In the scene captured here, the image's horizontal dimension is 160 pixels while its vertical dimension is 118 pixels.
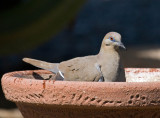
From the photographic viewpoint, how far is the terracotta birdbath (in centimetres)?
182

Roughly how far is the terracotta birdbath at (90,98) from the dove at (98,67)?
15.4 inches

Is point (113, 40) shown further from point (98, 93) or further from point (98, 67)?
point (98, 93)

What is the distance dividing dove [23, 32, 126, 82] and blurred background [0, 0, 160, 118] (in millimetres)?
2895

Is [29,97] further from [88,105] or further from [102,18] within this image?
[102,18]

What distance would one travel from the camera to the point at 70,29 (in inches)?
347

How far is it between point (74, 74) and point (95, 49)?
657 cm

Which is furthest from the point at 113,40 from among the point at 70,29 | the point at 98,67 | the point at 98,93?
the point at 70,29

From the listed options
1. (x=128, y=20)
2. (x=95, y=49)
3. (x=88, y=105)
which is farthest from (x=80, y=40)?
(x=88, y=105)

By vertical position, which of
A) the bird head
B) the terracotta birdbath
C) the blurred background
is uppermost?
the bird head

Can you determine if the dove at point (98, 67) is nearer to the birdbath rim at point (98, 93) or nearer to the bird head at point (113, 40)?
the bird head at point (113, 40)

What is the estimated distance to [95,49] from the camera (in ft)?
29.1

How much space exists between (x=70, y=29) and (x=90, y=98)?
23.1 ft

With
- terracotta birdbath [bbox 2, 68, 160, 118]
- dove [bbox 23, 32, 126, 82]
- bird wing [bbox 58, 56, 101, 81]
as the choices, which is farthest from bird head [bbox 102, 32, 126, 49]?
terracotta birdbath [bbox 2, 68, 160, 118]

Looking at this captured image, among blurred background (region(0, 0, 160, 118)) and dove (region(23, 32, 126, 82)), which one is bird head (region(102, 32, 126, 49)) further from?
blurred background (region(0, 0, 160, 118))
